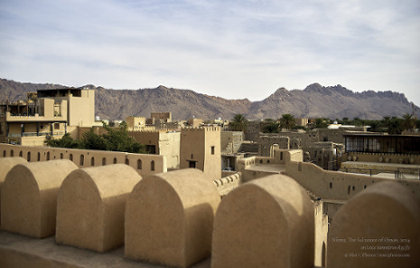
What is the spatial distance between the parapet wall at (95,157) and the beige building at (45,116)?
432 inches

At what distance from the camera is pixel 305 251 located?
6.65 m

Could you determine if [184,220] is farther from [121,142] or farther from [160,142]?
[160,142]

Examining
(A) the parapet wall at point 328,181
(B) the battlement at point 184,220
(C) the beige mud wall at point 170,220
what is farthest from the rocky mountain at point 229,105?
(C) the beige mud wall at point 170,220

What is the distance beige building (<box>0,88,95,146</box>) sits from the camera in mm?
29578

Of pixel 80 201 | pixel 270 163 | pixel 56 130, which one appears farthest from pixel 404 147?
pixel 56 130

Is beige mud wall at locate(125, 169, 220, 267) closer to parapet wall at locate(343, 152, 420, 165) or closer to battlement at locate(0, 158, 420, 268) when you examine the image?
battlement at locate(0, 158, 420, 268)

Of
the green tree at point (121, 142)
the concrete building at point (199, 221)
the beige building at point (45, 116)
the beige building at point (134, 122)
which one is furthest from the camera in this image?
the beige building at point (134, 122)

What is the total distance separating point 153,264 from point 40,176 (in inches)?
155

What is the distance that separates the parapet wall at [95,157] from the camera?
15.2 meters

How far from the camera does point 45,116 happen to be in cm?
3294

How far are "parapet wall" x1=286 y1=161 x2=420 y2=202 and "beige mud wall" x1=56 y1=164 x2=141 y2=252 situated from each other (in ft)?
46.0

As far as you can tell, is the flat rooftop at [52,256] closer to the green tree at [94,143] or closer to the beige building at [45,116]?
the green tree at [94,143]

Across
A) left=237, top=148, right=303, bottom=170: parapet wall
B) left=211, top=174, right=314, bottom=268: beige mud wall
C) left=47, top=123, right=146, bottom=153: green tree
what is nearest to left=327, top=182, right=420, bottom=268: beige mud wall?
left=211, top=174, right=314, bottom=268: beige mud wall

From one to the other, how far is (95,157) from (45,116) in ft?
63.2
